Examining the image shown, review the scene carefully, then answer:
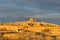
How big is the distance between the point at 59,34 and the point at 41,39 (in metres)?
2.82

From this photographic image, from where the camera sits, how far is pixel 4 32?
123 feet

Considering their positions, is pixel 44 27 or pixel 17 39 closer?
pixel 17 39

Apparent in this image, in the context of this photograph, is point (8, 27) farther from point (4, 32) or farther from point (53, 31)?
point (53, 31)

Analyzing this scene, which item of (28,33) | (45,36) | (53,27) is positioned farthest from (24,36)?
(53,27)

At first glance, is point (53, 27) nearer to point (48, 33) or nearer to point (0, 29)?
point (48, 33)

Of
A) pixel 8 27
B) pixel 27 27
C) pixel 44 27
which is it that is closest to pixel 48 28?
pixel 44 27

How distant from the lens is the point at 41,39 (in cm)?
3672

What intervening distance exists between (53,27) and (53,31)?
2386 millimetres

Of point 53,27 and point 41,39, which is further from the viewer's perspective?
point 53,27

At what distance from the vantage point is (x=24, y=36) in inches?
1451

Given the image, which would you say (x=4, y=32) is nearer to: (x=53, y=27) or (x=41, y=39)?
(x=41, y=39)

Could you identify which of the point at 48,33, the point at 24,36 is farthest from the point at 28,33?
the point at 48,33

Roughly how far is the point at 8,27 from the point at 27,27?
120 inches

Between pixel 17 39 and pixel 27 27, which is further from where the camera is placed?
pixel 27 27
